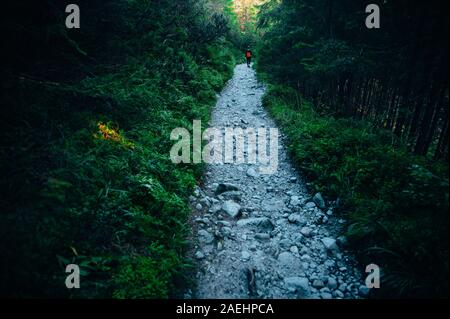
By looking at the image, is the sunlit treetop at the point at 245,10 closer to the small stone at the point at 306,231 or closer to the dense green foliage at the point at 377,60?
the dense green foliage at the point at 377,60

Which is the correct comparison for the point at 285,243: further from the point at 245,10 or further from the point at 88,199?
the point at 245,10

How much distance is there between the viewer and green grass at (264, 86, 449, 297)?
3.63 metres

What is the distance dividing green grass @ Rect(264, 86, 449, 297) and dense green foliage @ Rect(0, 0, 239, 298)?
3.20 meters

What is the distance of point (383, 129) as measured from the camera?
24.5ft

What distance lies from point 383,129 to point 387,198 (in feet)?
11.8

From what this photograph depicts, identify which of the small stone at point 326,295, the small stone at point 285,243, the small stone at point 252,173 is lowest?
the small stone at point 326,295

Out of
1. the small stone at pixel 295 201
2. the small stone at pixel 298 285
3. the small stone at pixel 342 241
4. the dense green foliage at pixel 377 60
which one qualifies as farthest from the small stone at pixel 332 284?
the dense green foliage at pixel 377 60

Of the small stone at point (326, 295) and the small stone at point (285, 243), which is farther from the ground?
the small stone at point (285, 243)

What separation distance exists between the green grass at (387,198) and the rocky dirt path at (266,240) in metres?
0.41

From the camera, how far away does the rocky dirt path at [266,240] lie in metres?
4.09

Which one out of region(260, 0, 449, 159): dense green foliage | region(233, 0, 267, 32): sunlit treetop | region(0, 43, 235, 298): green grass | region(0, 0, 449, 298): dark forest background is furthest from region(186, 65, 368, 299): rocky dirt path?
region(233, 0, 267, 32): sunlit treetop

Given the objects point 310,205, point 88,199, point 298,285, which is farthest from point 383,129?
point 88,199

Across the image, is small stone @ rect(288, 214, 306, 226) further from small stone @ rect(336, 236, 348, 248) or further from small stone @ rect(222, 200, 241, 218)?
small stone @ rect(222, 200, 241, 218)
